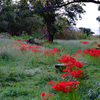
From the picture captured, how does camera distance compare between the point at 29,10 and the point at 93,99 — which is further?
the point at 29,10

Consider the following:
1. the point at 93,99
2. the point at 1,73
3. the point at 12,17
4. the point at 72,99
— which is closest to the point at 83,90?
the point at 93,99

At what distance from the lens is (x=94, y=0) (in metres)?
4.36

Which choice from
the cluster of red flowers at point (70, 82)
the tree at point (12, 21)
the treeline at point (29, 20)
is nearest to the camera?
Answer: the cluster of red flowers at point (70, 82)

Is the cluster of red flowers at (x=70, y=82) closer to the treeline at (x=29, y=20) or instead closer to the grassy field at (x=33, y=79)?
the grassy field at (x=33, y=79)

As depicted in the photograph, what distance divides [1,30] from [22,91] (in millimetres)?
20585

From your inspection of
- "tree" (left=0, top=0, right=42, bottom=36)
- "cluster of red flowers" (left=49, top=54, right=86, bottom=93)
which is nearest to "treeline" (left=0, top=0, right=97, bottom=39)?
"tree" (left=0, top=0, right=42, bottom=36)

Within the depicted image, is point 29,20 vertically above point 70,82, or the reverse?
point 29,20

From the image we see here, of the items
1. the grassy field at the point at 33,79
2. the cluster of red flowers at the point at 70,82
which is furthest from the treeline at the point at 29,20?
the cluster of red flowers at the point at 70,82

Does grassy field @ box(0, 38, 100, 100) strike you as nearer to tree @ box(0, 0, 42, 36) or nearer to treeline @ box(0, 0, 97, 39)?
treeline @ box(0, 0, 97, 39)

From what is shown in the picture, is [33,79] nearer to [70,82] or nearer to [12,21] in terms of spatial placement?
[70,82]

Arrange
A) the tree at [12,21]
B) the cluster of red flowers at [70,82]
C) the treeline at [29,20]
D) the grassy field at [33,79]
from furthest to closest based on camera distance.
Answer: the tree at [12,21] < the treeline at [29,20] < the grassy field at [33,79] < the cluster of red flowers at [70,82]

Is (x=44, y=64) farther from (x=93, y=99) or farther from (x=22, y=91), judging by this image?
(x=93, y=99)

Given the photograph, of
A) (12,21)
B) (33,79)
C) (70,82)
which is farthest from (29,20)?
(70,82)

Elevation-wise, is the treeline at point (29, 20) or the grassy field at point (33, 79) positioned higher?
the treeline at point (29, 20)
